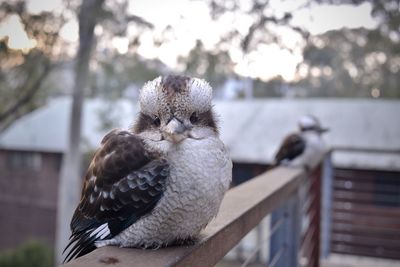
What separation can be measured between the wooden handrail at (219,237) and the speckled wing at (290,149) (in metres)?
2.20

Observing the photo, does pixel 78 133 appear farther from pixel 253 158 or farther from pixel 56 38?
pixel 253 158

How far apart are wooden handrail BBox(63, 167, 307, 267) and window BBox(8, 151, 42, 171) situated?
9841mm

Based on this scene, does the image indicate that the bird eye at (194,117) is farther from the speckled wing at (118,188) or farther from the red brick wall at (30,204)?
the red brick wall at (30,204)

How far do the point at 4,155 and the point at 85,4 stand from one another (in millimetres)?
7002

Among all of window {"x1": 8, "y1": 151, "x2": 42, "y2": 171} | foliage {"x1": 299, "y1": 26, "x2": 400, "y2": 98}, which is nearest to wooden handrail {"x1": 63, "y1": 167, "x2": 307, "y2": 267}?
foliage {"x1": 299, "y1": 26, "x2": 400, "y2": 98}

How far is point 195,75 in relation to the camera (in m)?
4.12

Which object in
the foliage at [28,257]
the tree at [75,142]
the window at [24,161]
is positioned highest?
the tree at [75,142]

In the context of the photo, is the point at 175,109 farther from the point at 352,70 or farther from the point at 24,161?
the point at 352,70

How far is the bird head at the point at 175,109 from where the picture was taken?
976 mm

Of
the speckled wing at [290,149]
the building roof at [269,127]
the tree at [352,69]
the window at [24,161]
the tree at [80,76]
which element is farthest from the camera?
the window at [24,161]

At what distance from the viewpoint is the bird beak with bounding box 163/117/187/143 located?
0.94 m

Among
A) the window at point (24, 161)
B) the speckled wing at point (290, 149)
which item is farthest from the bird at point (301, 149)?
the window at point (24, 161)

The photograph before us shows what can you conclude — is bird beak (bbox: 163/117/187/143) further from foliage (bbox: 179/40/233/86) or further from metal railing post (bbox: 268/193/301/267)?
foliage (bbox: 179/40/233/86)

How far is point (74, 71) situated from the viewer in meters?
6.62
